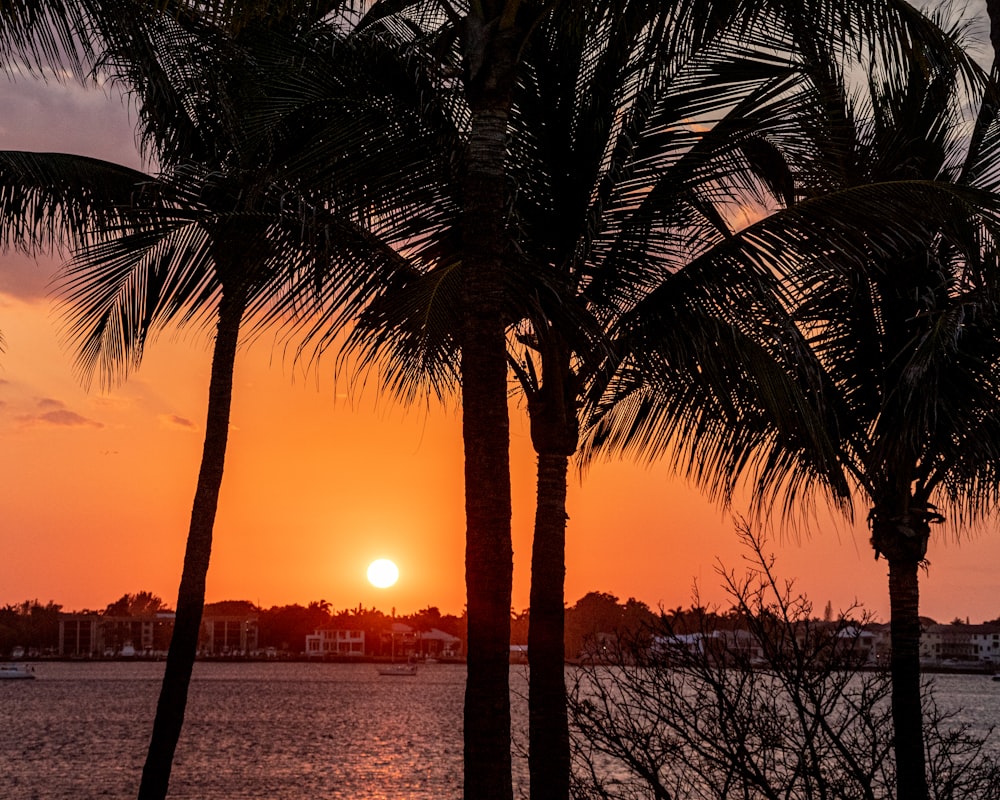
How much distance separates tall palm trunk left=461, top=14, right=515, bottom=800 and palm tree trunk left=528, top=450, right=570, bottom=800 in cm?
237

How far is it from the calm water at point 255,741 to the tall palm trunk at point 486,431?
415cm

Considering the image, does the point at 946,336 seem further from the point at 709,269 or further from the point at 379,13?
the point at 379,13

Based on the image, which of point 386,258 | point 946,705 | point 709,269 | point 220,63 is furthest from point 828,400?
point 946,705

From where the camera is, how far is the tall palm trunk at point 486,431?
6.90 meters

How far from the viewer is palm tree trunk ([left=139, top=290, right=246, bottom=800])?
1240 centimetres

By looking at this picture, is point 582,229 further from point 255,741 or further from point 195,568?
point 255,741

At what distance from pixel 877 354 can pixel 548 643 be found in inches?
188

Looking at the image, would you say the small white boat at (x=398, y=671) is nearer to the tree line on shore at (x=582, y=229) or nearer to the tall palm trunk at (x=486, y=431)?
the tree line on shore at (x=582, y=229)

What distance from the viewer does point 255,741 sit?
7250 centimetres

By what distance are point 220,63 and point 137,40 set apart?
0.94 metres

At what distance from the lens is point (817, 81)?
10.9 metres

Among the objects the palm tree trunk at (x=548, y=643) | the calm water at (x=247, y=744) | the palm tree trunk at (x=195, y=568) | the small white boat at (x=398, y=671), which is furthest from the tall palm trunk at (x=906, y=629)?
the small white boat at (x=398, y=671)

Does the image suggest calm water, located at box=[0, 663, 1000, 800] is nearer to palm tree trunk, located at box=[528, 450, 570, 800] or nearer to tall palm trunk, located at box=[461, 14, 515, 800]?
palm tree trunk, located at box=[528, 450, 570, 800]

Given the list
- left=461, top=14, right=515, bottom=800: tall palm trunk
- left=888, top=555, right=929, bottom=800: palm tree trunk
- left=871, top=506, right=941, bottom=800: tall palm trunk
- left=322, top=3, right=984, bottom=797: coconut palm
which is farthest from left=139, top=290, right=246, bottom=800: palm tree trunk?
left=888, top=555, right=929, bottom=800: palm tree trunk
